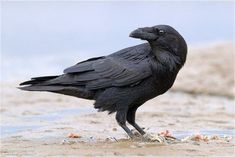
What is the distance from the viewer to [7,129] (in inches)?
434

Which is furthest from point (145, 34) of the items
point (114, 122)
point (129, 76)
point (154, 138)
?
point (114, 122)

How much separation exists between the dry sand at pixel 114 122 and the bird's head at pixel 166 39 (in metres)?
1.08

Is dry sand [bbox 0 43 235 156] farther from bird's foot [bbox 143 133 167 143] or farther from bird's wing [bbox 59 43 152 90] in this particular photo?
bird's wing [bbox 59 43 152 90]

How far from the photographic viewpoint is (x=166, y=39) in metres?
9.70

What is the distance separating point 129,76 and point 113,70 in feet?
0.88

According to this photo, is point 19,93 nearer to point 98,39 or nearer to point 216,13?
point 98,39

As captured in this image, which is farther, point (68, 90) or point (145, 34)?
point (68, 90)

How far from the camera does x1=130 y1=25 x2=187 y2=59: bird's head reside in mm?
9695

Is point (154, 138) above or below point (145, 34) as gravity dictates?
below

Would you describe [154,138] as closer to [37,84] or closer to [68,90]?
[68,90]

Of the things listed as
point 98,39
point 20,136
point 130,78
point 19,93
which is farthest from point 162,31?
point 98,39

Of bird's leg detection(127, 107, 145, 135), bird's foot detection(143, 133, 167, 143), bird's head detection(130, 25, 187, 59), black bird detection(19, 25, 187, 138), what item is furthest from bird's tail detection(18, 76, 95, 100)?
bird's head detection(130, 25, 187, 59)

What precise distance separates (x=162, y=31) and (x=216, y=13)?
20771mm

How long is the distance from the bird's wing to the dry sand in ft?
2.25
